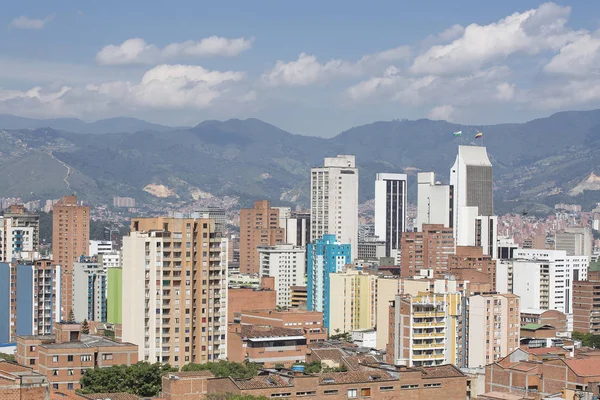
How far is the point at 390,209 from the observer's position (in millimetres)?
123250

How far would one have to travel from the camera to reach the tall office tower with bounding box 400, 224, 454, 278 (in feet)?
256

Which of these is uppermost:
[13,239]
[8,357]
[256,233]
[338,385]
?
[13,239]

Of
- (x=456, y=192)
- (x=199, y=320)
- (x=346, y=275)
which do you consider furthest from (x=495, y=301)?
(x=456, y=192)

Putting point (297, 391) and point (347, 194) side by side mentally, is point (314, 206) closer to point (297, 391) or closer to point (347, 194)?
point (347, 194)

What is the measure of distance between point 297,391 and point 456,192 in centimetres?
7518

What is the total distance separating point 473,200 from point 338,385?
243ft

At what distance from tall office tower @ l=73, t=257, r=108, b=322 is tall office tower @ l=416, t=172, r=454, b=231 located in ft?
123

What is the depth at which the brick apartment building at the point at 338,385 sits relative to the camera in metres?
28.3

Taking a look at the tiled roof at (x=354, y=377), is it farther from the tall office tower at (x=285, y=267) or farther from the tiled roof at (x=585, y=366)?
the tall office tower at (x=285, y=267)

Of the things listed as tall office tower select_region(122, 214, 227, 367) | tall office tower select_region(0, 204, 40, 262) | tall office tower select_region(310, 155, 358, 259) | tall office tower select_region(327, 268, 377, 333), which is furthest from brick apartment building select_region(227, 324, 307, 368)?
tall office tower select_region(310, 155, 358, 259)

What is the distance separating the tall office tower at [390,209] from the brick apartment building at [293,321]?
61.4m

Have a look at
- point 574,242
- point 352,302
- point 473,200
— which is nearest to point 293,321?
point 352,302

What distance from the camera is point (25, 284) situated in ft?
182

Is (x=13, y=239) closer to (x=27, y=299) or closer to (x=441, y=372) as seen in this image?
(x=27, y=299)
